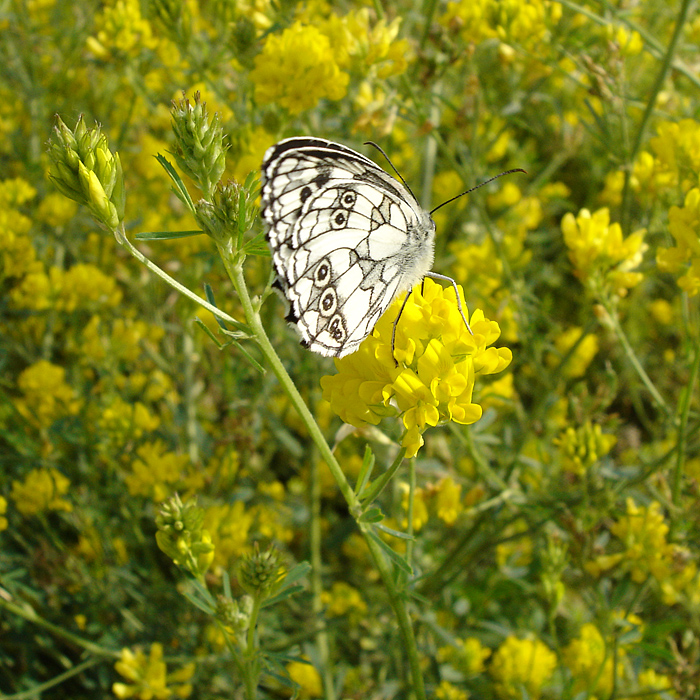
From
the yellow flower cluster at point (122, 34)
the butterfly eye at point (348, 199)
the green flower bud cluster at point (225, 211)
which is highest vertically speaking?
the yellow flower cluster at point (122, 34)

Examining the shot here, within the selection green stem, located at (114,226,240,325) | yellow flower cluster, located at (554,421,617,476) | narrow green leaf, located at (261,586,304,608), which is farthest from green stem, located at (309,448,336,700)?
green stem, located at (114,226,240,325)

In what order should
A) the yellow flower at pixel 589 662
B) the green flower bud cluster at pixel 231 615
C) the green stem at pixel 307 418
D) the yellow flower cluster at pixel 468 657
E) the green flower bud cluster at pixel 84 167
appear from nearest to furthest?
the green flower bud cluster at pixel 84 167 → the green stem at pixel 307 418 → the green flower bud cluster at pixel 231 615 → the yellow flower at pixel 589 662 → the yellow flower cluster at pixel 468 657

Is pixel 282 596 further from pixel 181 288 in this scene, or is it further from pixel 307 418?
pixel 181 288

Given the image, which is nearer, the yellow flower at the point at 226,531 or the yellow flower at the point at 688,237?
the yellow flower at the point at 688,237

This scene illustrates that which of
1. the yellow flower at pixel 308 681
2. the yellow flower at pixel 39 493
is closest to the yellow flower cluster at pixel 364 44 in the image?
the yellow flower at pixel 39 493

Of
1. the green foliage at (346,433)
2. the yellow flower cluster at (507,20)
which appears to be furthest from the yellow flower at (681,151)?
the yellow flower cluster at (507,20)

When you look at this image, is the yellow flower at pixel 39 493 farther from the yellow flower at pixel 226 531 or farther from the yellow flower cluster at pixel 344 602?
the yellow flower cluster at pixel 344 602

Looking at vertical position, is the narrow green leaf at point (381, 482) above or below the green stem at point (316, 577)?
above

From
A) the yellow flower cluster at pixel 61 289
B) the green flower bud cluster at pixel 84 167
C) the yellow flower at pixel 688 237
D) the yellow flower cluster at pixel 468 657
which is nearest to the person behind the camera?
the green flower bud cluster at pixel 84 167
